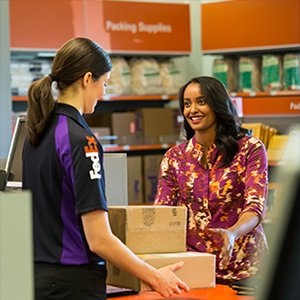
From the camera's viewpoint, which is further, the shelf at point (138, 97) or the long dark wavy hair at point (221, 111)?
the shelf at point (138, 97)

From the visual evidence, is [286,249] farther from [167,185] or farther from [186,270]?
[167,185]

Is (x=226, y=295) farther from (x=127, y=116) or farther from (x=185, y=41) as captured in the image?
(x=185, y=41)

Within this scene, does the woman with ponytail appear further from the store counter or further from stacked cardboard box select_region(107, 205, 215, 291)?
the store counter

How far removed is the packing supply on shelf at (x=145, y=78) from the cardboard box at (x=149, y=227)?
182 inches

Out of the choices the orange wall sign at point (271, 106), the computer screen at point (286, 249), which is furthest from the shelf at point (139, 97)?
the computer screen at point (286, 249)

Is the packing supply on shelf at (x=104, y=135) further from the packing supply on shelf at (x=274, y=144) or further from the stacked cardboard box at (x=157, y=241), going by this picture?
the stacked cardboard box at (x=157, y=241)

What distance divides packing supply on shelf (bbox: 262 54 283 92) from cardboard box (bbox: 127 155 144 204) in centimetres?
136

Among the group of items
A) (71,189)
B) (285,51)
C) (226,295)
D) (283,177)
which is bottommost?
(226,295)

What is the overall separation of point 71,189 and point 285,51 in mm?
5102

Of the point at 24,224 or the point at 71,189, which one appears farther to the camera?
the point at 71,189

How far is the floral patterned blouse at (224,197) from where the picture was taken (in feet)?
9.78


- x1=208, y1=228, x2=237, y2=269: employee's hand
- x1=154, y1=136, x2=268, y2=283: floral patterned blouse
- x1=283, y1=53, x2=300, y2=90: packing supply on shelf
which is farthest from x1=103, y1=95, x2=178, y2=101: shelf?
x1=208, y1=228, x2=237, y2=269: employee's hand

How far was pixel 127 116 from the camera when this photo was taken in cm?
698

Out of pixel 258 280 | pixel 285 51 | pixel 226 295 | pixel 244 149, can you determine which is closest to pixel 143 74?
pixel 285 51
